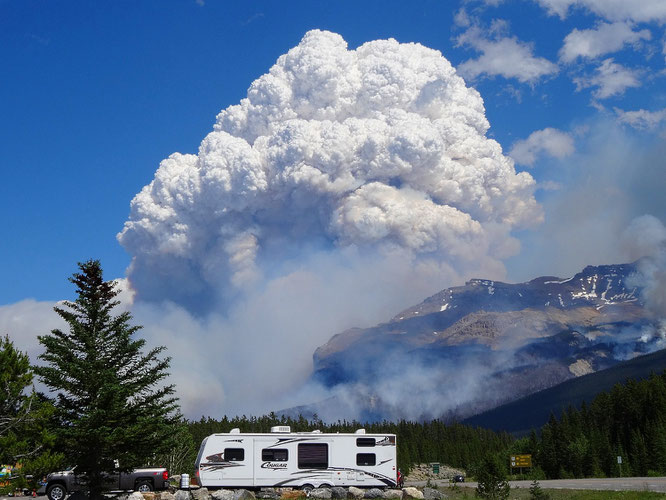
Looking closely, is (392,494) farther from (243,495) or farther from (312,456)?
(243,495)

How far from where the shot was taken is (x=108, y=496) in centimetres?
4516

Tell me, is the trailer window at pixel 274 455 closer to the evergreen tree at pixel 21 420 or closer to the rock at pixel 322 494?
the rock at pixel 322 494

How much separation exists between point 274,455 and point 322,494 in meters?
5.06

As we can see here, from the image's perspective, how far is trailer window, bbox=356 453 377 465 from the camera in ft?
150

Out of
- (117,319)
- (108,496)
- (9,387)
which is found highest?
(117,319)

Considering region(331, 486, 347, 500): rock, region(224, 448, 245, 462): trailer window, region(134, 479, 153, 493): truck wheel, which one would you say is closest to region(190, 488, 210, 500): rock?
region(224, 448, 245, 462): trailer window

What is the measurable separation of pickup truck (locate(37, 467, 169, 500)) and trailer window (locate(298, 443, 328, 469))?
9.33 metres

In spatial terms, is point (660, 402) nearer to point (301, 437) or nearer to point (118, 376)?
point (301, 437)

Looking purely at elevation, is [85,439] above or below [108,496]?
above

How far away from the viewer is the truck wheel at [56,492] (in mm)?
45875

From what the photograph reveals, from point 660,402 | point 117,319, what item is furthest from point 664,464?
Answer: point 117,319

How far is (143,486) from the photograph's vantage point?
46.8m

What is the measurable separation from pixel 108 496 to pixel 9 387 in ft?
32.0

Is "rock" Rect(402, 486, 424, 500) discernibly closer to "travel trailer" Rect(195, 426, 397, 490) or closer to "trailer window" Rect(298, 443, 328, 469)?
"travel trailer" Rect(195, 426, 397, 490)
